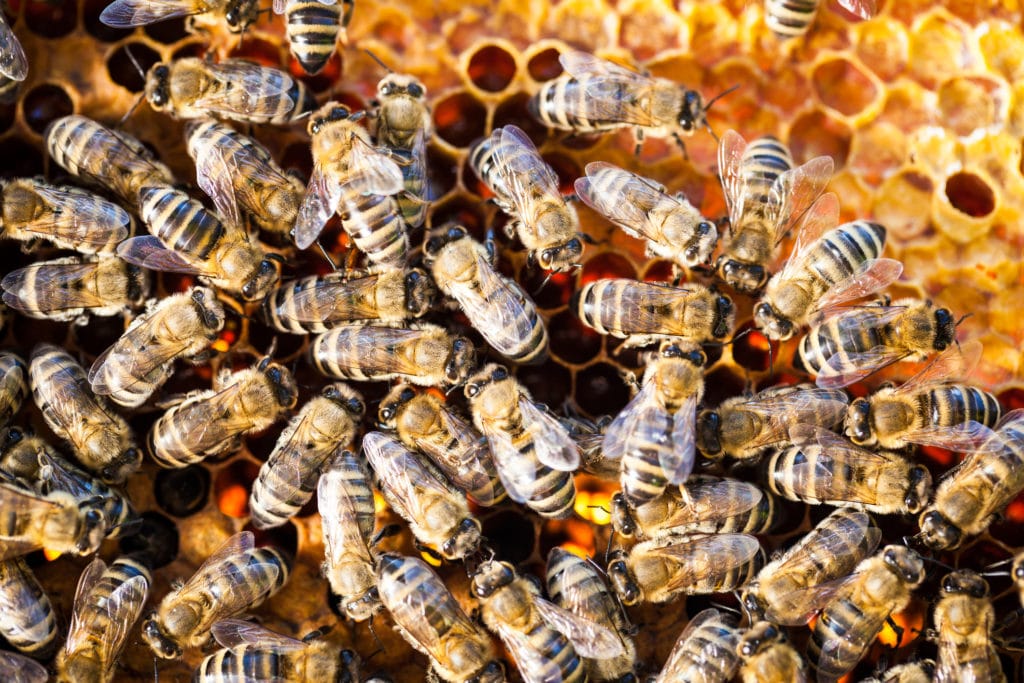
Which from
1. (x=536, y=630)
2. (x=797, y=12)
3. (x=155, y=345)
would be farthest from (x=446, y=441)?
(x=797, y=12)

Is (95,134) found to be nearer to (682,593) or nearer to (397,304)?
(397,304)

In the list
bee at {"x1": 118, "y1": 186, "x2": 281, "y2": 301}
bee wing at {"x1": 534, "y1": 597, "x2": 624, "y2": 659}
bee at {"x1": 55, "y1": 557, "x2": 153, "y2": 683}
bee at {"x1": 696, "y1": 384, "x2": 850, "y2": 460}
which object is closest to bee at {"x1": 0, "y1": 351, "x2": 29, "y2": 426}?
bee at {"x1": 118, "y1": 186, "x2": 281, "y2": 301}

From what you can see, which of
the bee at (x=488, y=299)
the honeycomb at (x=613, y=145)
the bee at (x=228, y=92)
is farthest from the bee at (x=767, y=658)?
the bee at (x=228, y=92)

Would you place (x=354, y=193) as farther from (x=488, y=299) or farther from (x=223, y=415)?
(x=223, y=415)

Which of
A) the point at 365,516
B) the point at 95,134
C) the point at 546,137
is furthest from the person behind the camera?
the point at 546,137

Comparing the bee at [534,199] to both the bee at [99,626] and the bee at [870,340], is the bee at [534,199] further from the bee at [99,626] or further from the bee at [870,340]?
the bee at [99,626]

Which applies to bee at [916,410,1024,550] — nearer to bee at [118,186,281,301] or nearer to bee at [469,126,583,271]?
bee at [469,126,583,271]

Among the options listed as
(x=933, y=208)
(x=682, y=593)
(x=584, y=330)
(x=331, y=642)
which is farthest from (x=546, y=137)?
(x=331, y=642)
